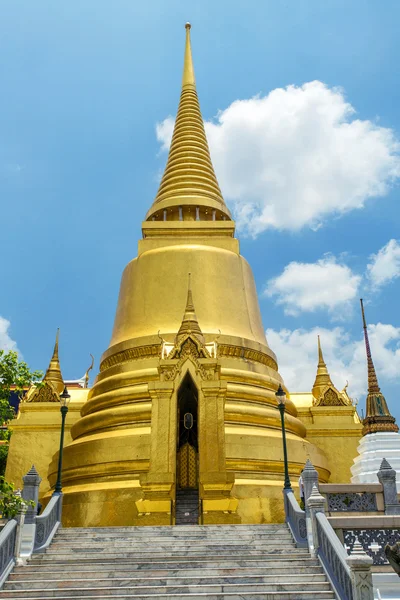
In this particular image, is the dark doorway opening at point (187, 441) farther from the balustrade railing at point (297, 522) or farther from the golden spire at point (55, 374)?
the golden spire at point (55, 374)

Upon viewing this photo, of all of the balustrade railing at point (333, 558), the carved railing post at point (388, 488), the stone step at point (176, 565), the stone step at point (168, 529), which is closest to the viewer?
the balustrade railing at point (333, 558)

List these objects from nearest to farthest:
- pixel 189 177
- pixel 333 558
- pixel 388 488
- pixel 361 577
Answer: pixel 361 577
pixel 333 558
pixel 388 488
pixel 189 177

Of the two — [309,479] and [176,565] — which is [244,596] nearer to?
[176,565]

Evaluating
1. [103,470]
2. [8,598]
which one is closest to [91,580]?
[8,598]

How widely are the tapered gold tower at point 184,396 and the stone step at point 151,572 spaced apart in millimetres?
4512

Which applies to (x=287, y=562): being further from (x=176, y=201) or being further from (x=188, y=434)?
(x=176, y=201)

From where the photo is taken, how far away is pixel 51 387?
21484 millimetres

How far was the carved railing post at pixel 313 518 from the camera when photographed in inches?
360

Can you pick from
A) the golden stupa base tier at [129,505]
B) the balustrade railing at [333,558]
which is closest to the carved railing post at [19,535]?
the golden stupa base tier at [129,505]

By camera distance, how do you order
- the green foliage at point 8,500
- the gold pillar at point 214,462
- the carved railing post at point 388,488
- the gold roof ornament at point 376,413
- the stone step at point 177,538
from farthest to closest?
the gold roof ornament at point 376,413 → the gold pillar at point 214,462 → the carved railing post at point 388,488 → the stone step at point 177,538 → the green foliage at point 8,500

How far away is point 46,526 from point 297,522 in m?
4.43

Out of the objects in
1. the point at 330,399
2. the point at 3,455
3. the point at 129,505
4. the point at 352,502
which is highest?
the point at 330,399


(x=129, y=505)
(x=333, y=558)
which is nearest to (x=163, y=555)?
(x=333, y=558)

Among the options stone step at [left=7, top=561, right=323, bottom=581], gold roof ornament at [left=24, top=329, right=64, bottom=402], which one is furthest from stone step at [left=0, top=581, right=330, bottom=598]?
gold roof ornament at [left=24, top=329, right=64, bottom=402]
